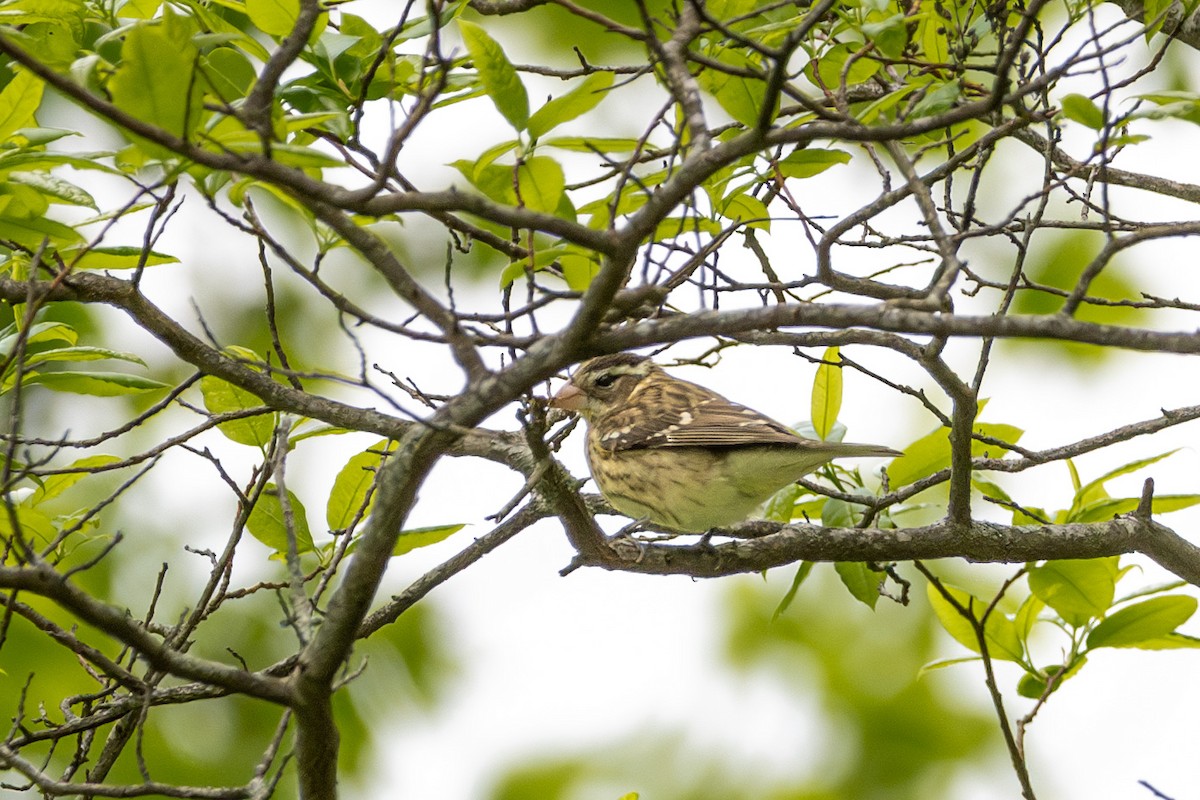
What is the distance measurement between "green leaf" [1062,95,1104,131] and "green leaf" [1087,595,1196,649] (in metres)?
2.02

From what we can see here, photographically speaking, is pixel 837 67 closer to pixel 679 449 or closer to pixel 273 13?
pixel 273 13

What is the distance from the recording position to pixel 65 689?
19.4ft

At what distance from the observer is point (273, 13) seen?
3.07 metres

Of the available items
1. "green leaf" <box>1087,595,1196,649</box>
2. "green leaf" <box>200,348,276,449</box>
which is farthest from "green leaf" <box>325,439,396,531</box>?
"green leaf" <box>1087,595,1196,649</box>

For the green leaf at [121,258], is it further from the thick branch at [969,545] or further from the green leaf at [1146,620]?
the green leaf at [1146,620]

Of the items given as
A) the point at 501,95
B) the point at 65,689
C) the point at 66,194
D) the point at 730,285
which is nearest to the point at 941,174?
the point at 730,285

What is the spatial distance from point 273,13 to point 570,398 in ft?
10.5

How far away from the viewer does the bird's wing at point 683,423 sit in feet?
16.8

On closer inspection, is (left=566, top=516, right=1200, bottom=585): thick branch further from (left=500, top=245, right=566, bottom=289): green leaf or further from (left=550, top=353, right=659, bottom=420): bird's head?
(left=550, top=353, right=659, bottom=420): bird's head

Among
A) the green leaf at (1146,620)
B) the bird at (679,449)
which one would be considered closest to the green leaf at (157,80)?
the bird at (679,449)

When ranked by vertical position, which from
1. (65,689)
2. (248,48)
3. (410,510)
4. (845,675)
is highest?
(65,689)

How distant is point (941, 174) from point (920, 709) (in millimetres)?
3294

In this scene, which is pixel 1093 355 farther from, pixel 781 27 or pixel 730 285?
pixel 781 27

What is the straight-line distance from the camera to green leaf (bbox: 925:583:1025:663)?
4328 mm
